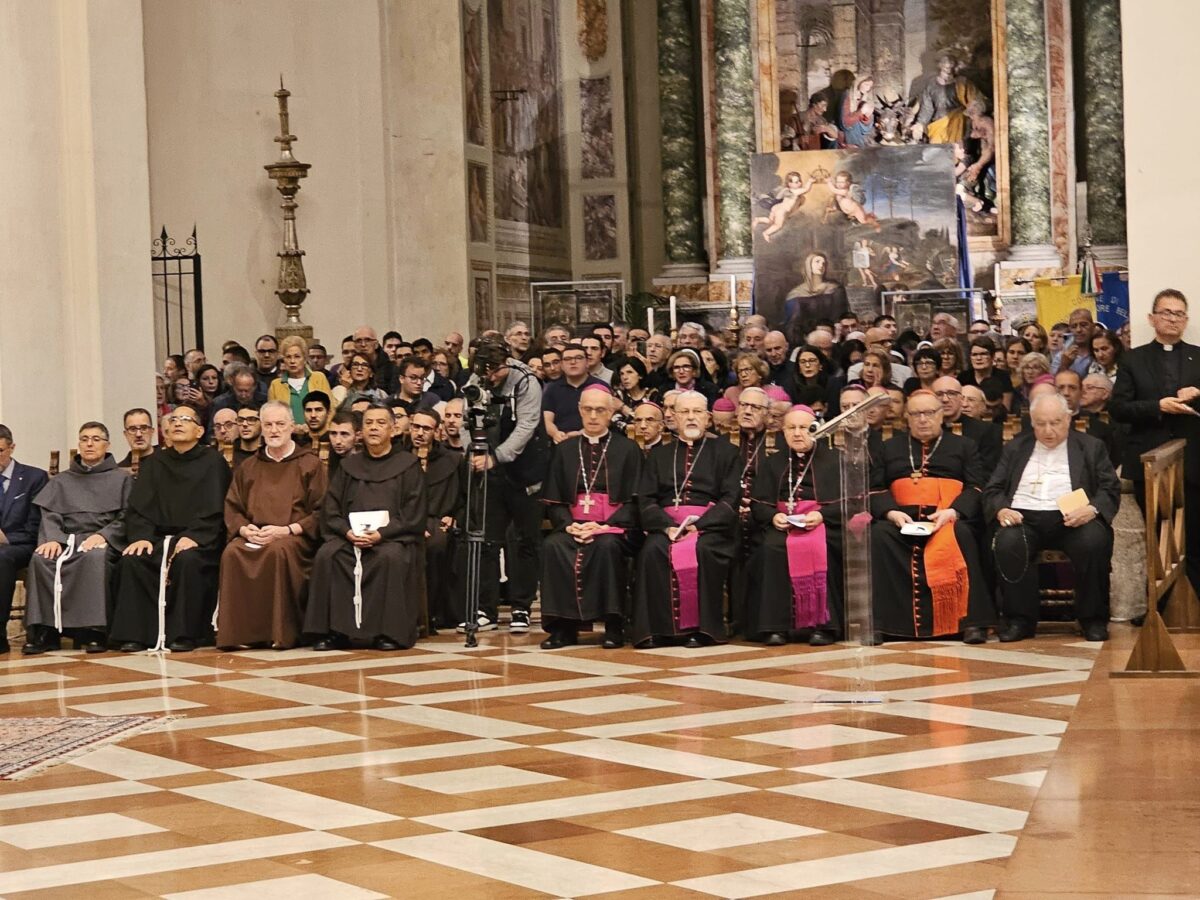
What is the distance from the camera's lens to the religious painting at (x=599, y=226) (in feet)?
79.0

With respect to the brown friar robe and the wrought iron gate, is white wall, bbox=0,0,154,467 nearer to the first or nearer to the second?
the brown friar robe

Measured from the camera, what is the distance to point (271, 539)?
10.6 metres

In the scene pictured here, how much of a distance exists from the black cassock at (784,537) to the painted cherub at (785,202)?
37.4ft

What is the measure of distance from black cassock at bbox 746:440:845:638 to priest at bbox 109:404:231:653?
10.1ft

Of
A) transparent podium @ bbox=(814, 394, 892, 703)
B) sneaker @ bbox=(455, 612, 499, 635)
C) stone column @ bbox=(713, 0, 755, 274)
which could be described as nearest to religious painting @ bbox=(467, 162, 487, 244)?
stone column @ bbox=(713, 0, 755, 274)

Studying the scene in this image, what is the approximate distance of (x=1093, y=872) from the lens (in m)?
4.88

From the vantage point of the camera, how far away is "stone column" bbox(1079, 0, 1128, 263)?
23531 mm

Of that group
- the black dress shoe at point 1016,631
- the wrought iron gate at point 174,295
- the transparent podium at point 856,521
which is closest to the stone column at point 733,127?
the wrought iron gate at point 174,295

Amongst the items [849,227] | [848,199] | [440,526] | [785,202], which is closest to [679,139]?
[785,202]

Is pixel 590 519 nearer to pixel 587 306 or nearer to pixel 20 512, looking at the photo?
pixel 20 512

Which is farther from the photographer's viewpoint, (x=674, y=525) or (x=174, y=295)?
(x=174, y=295)

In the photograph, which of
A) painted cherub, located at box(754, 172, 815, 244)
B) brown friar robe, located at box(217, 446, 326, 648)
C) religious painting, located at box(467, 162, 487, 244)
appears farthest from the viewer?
painted cherub, located at box(754, 172, 815, 244)

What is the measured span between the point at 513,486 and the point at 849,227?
11.3m

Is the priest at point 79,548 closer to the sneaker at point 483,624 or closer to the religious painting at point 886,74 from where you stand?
the sneaker at point 483,624
